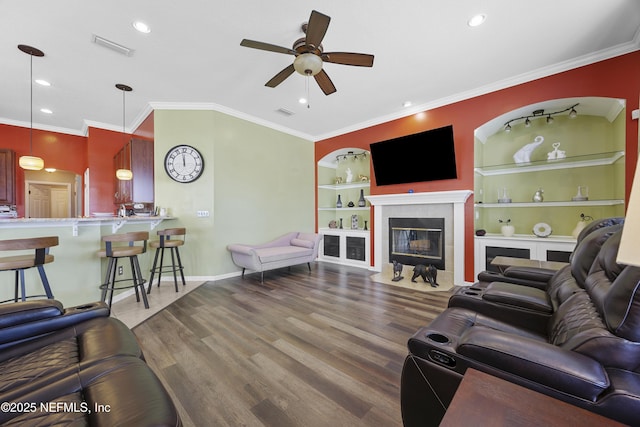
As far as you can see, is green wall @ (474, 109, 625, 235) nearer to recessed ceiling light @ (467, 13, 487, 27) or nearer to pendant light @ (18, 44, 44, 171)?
recessed ceiling light @ (467, 13, 487, 27)

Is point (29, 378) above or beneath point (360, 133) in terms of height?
beneath

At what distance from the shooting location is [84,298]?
279 centimetres

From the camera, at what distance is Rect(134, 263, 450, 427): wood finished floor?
1439 millimetres

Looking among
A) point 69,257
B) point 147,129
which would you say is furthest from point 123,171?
point 69,257

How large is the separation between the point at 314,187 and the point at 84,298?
446 centimetres

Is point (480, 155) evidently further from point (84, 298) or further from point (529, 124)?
point (84, 298)

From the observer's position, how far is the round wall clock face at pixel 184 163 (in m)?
4.08

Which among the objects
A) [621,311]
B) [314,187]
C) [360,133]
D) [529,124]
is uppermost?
[360,133]

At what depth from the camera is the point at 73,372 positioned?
0.95 m

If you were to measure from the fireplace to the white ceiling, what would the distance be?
80.8 inches

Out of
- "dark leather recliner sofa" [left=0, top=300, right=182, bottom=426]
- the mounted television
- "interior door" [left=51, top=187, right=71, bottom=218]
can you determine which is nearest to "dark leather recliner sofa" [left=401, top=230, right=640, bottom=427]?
"dark leather recliner sofa" [left=0, top=300, right=182, bottom=426]

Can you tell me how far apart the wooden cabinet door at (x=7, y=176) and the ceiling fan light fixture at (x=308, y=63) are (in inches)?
245

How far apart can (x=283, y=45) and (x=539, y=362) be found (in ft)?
11.0

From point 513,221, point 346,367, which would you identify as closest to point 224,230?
point 346,367
